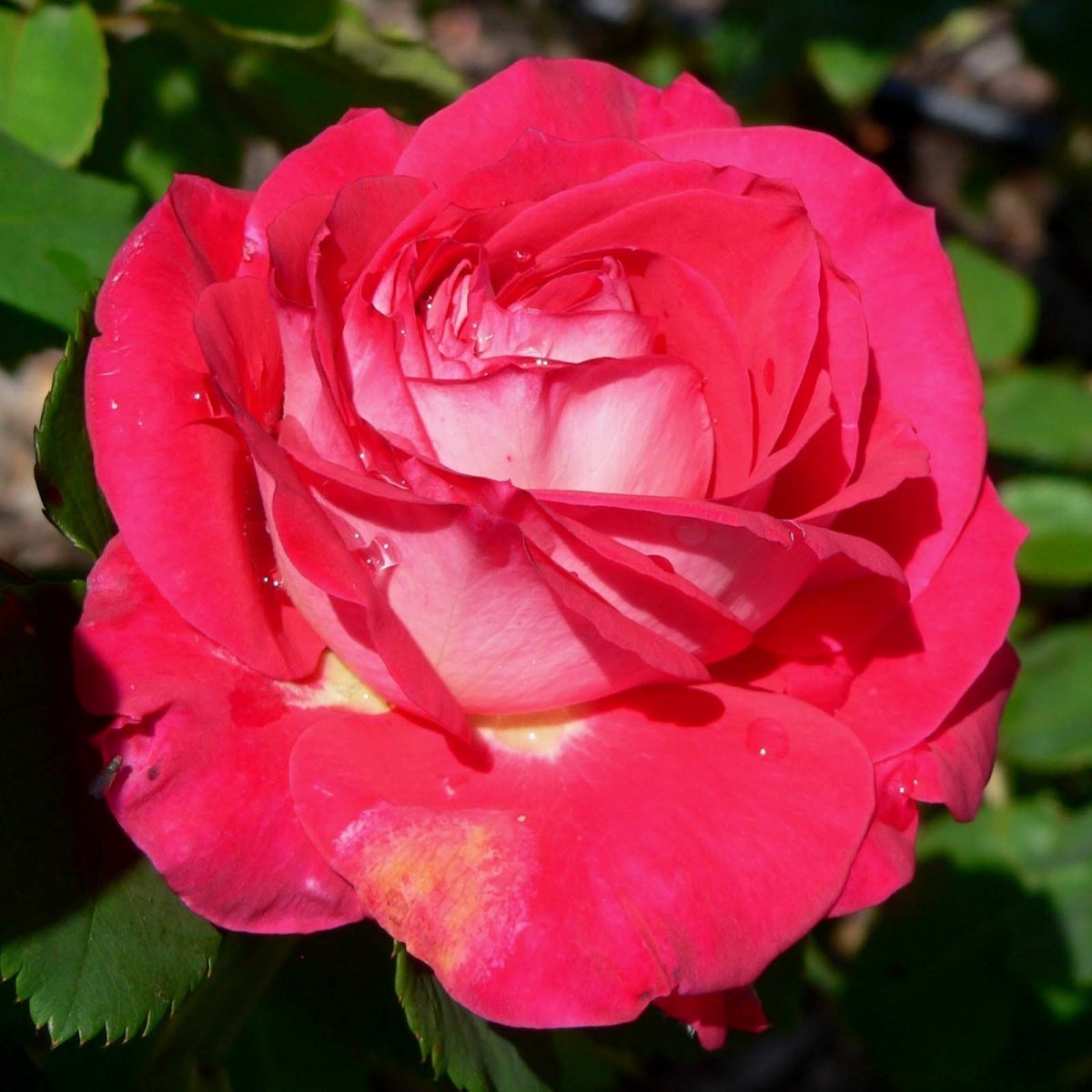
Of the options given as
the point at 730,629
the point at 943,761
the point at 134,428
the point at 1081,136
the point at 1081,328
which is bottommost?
the point at 1081,328

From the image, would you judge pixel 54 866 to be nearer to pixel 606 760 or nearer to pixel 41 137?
pixel 606 760

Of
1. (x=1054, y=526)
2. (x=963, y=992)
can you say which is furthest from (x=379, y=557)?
(x=1054, y=526)

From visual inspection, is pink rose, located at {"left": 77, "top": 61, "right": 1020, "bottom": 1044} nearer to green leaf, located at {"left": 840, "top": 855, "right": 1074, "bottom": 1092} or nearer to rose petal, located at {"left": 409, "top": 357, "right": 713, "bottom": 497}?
rose petal, located at {"left": 409, "top": 357, "right": 713, "bottom": 497}

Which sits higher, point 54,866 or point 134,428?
point 134,428

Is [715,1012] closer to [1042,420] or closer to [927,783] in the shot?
[927,783]

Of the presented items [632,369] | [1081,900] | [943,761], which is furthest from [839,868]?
[1081,900]
